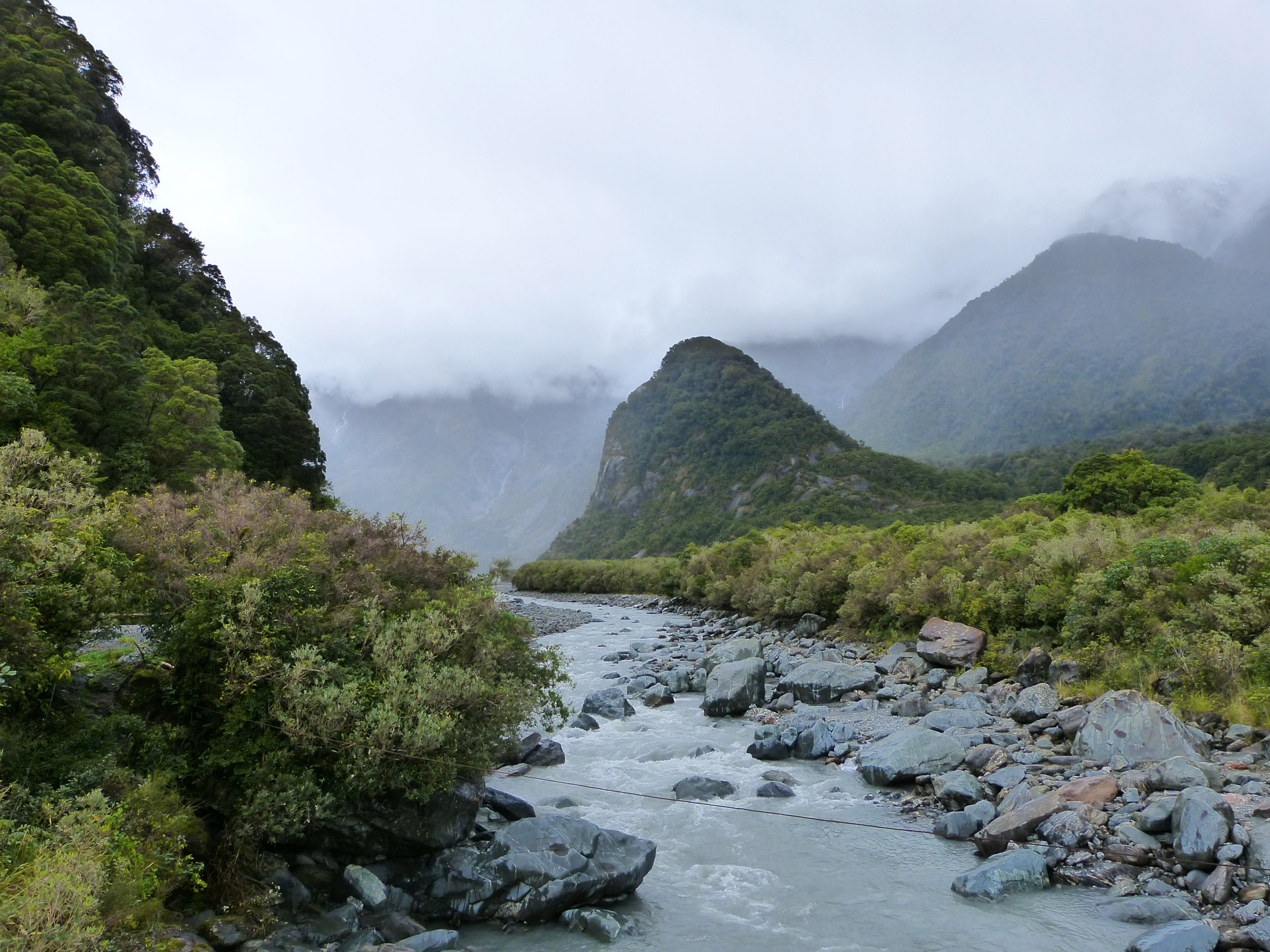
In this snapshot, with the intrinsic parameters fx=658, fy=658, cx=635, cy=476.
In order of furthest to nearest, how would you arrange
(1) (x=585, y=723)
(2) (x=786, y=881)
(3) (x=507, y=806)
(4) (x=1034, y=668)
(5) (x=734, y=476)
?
(5) (x=734, y=476) → (1) (x=585, y=723) → (4) (x=1034, y=668) → (3) (x=507, y=806) → (2) (x=786, y=881)

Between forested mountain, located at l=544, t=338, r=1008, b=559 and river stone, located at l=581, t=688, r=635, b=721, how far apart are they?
232 feet

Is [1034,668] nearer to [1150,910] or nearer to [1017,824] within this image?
[1017,824]

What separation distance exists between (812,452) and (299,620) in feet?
431

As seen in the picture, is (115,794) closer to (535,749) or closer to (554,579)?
(535,749)

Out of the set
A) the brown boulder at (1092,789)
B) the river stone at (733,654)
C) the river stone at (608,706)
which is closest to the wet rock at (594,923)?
the brown boulder at (1092,789)

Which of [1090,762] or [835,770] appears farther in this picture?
[835,770]

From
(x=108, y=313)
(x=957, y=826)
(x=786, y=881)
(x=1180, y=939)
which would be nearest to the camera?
(x=1180, y=939)

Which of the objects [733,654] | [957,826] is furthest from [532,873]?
[733,654]

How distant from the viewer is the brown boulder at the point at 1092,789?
36.6 feet

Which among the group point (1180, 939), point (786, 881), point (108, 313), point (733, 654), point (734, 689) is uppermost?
point (108, 313)

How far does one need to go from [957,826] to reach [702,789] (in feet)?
16.7

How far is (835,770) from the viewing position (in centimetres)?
1550

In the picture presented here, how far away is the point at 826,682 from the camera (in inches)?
878

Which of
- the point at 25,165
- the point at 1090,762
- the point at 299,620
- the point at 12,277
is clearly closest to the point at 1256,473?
the point at 1090,762
